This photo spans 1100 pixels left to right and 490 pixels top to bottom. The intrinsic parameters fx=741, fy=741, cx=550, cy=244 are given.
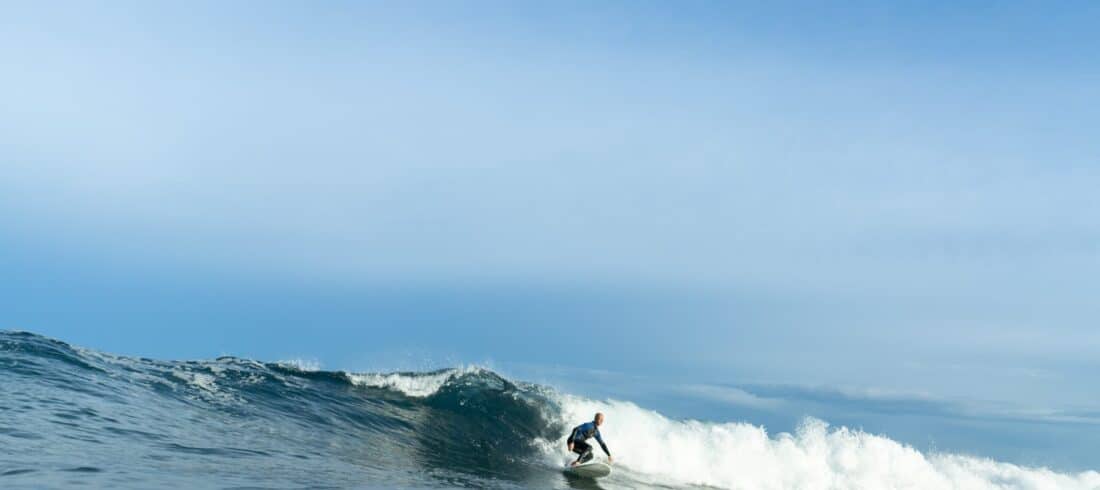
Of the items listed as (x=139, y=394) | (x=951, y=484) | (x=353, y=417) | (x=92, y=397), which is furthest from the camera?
(x=951, y=484)

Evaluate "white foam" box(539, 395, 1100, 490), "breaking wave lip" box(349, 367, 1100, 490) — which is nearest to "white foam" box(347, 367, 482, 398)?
"breaking wave lip" box(349, 367, 1100, 490)

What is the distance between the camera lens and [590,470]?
71.1 feet

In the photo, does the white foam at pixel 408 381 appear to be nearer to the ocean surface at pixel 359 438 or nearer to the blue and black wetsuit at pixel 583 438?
the ocean surface at pixel 359 438

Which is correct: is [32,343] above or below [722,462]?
above

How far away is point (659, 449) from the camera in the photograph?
28.0 meters

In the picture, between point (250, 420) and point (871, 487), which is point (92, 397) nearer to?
point (250, 420)

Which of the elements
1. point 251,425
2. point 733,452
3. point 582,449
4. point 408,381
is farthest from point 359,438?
point 733,452

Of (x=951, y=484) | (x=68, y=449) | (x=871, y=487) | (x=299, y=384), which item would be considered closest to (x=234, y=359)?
(x=299, y=384)

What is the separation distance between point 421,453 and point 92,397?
9241mm

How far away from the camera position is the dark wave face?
46.5ft

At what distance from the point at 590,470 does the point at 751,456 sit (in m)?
10.5

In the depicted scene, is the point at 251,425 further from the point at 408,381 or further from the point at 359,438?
the point at 408,381

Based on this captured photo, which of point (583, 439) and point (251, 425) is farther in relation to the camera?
point (583, 439)

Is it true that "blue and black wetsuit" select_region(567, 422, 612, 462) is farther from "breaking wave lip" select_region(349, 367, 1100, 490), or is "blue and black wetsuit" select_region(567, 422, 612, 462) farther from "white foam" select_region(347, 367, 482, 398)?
"white foam" select_region(347, 367, 482, 398)
